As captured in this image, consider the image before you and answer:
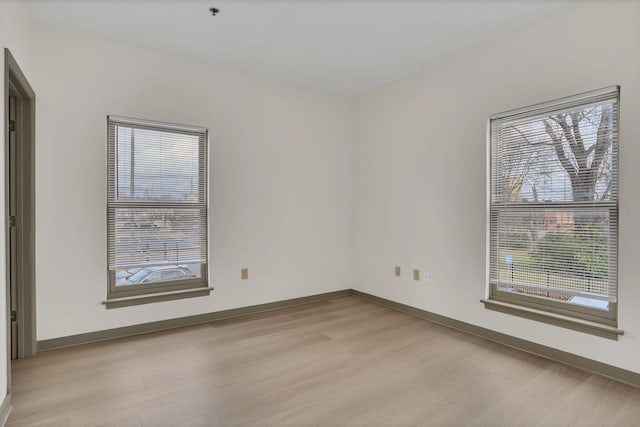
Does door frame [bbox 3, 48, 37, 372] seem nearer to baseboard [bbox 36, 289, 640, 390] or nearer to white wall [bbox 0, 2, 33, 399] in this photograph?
baseboard [bbox 36, 289, 640, 390]

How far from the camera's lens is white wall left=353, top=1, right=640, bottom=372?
233 cm

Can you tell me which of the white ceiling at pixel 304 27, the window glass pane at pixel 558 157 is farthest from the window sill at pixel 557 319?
the white ceiling at pixel 304 27

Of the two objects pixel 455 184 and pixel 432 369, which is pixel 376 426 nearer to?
pixel 432 369

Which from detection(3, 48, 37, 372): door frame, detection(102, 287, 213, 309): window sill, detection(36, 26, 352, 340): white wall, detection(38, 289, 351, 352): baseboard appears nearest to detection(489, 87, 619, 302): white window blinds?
detection(36, 26, 352, 340): white wall

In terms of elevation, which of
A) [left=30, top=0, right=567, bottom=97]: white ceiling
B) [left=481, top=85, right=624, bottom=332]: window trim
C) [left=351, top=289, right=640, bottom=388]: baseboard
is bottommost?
[left=351, top=289, right=640, bottom=388]: baseboard

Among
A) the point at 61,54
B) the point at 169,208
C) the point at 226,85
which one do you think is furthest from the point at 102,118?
the point at 226,85

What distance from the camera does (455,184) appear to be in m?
3.40

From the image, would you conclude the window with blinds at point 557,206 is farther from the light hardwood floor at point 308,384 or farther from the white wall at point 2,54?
the white wall at point 2,54

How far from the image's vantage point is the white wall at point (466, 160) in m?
2.33

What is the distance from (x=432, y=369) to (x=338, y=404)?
850mm

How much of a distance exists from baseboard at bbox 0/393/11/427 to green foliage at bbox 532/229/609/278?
370cm

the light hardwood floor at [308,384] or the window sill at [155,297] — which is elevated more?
the window sill at [155,297]

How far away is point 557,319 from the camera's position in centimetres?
264

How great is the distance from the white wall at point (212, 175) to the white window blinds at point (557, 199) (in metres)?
2.06
